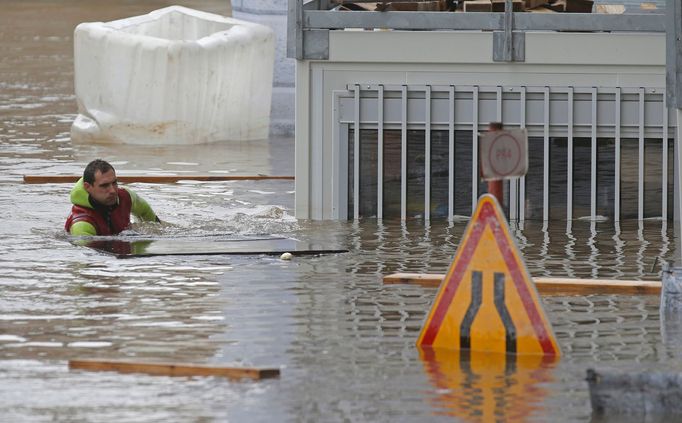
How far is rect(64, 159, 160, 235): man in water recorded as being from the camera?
45.7 ft

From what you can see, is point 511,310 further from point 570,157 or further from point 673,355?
point 570,157

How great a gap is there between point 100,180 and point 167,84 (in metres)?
8.72

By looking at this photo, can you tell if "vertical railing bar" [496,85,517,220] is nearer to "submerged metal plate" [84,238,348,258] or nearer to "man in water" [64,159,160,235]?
"submerged metal plate" [84,238,348,258]

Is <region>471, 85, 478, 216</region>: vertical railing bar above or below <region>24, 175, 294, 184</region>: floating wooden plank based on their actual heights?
above

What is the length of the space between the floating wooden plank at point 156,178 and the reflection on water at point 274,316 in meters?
0.26

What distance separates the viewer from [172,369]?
8.92 metres

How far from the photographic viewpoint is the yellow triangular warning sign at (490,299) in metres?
9.12

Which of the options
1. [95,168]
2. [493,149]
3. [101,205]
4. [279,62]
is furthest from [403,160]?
[279,62]

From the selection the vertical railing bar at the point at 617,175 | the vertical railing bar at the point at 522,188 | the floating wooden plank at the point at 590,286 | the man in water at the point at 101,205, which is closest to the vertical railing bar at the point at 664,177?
the vertical railing bar at the point at 617,175

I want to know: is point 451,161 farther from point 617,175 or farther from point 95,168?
point 95,168

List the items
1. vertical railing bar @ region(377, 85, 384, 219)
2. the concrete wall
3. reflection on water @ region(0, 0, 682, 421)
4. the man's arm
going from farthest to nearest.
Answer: the concrete wall, vertical railing bar @ region(377, 85, 384, 219), the man's arm, reflection on water @ region(0, 0, 682, 421)

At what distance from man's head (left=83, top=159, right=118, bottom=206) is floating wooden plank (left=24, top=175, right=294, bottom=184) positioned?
4.53m

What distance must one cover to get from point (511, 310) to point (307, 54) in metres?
7.14

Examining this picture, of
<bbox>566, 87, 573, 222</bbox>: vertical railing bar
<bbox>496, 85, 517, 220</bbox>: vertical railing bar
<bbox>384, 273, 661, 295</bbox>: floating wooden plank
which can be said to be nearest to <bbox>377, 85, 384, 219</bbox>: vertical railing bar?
<bbox>496, 85, 517, 220</bbox>: vertical railing bar
